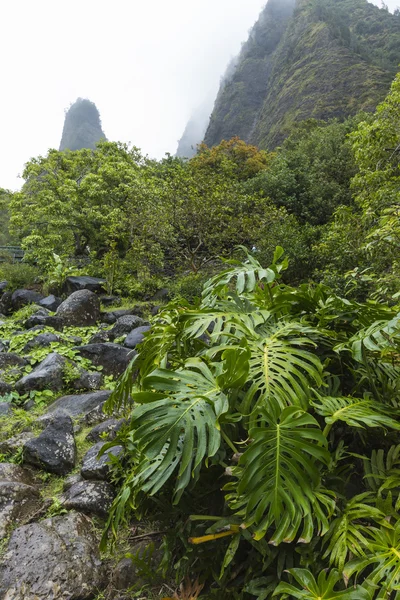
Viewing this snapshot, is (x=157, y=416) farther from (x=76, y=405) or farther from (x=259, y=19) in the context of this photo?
(x=259, y=19)

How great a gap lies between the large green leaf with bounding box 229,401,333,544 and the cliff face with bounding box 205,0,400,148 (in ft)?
90.3

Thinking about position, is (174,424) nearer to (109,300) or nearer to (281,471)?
(281,471)

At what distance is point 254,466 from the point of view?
110 centimetres

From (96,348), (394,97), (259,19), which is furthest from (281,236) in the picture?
(259,19)

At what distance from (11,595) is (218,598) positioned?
2.96 feet

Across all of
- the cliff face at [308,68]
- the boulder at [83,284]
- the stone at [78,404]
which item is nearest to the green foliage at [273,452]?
the stone at [78,404]

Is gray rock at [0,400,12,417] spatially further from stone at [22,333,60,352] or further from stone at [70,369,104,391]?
stone at [22,333,60,352]

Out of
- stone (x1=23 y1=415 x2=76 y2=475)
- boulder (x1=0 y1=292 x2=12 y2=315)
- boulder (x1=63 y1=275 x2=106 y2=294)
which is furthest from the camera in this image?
boulder (x1=63 y1=275 x2=106 y2=294)

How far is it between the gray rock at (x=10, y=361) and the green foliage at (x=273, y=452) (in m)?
3.33

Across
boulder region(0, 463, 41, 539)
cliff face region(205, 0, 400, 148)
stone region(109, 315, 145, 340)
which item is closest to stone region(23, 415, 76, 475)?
boulder region(0, 463, 41, 539)

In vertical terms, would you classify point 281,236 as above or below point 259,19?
below

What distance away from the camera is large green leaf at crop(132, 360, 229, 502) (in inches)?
43.1

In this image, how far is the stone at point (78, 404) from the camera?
11.1ft

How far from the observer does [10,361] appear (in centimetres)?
456
